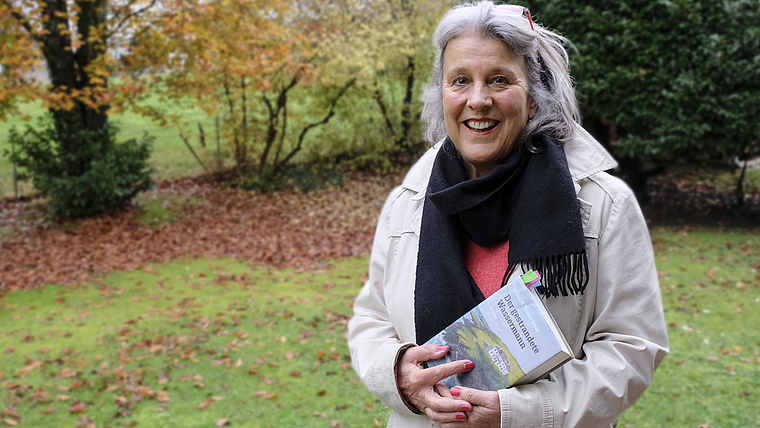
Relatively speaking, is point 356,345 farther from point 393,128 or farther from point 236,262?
point 393,128

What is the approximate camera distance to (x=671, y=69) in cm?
860

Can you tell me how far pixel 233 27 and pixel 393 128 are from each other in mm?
6661

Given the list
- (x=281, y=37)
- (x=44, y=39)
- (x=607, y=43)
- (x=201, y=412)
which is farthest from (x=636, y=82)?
(x=44, y=39)

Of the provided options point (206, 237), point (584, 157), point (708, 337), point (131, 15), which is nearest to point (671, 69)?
point (708, 337)

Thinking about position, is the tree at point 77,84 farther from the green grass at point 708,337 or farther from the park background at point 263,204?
the green grass at point 708,337

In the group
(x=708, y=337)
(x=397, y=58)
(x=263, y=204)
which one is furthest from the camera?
(x=397, y=58)

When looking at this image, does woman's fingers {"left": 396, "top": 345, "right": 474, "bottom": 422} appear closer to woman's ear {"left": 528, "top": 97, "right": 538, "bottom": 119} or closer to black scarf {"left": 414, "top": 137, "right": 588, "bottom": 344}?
black scarf {"left": 414, "top": 137, "right": 588, "bottom": 344}

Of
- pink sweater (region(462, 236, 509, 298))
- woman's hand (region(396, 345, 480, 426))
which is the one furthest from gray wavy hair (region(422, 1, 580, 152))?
woman's hand (region(396, 345, 480, 426))

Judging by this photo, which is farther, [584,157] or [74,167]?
[74,167]

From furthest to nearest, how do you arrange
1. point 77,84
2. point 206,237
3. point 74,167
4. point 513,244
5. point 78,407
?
point 74,167
point 77,84
point 206,237
point 78,407
point 513,244

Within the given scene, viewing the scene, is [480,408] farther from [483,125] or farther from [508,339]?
[483,125]

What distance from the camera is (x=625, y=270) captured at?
1647 mm

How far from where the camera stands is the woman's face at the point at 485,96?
5.91 ft

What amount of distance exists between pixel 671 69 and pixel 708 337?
4721 mm
